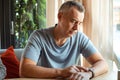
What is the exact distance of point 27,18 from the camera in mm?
3326

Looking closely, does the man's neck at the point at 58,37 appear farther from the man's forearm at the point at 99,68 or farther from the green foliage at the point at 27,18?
the green foliage at the point at 27,18

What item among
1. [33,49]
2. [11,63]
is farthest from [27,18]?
[33,49]

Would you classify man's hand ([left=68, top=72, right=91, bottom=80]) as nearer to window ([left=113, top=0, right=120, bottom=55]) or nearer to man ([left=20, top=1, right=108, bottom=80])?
man ([left=20, top=1, right=108, bottom=80])

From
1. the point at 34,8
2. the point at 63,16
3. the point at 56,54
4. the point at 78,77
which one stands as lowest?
the point at 78,77

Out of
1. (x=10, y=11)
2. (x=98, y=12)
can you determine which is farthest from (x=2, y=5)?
(x=98, y=12)

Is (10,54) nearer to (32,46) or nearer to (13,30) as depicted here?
(32,46)

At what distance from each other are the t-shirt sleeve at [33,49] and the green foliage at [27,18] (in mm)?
1401

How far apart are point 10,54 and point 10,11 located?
1218mm

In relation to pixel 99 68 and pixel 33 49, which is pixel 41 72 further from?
pixel 99 68

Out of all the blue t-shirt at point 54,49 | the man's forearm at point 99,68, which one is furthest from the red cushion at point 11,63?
the man's forearm at point 99,68

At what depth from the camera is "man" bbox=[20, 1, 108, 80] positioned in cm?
164

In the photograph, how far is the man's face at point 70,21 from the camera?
1777mm

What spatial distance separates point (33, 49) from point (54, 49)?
20 centimetres

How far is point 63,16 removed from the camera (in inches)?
71.9
